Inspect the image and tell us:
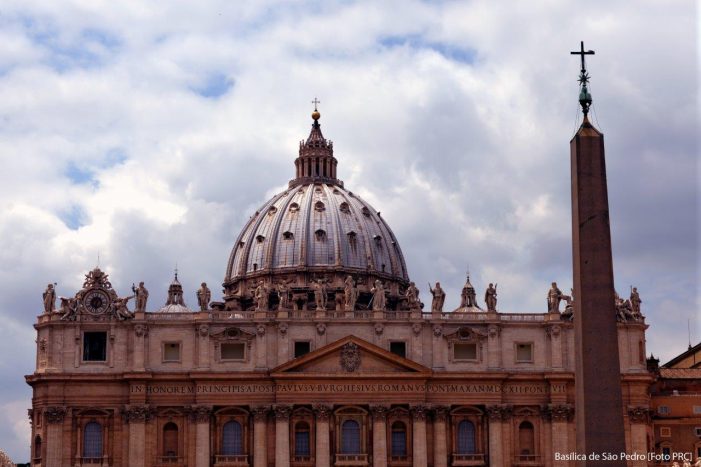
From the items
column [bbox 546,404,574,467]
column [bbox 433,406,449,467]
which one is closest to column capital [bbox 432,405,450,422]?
column [bbox 433,406,449,467]

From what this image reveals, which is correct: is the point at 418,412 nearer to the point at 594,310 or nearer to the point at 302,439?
the point at 302,439

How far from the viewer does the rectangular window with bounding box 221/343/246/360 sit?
9919 centimetres

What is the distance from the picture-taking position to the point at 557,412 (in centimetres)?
9919

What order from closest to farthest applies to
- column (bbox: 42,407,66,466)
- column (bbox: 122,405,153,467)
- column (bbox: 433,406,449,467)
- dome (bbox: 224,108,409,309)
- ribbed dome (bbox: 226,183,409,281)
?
1. column (bbox: 42,407,66,466)
2. column (bbox: 122,405,153,467)
3. column (bbox: 433,406,449,467)
4. dome (bbox: 224,108,409,309)
5. ribbed dome (bbox: 226,183,409,281)

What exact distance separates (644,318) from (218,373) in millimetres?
29080

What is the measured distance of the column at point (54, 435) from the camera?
317ft

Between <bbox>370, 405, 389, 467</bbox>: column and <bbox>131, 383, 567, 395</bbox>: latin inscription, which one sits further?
<bbox>131, 383, 567, 395</bbox>: latin inscription

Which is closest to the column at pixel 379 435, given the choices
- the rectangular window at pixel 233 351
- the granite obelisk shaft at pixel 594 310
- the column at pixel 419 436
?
the column at pixel 419 436

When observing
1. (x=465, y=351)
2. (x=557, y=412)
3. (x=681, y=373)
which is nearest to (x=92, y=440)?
(x=465, y=351)

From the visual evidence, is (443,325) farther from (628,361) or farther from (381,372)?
(628,361)

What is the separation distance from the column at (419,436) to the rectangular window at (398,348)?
3.67 metres

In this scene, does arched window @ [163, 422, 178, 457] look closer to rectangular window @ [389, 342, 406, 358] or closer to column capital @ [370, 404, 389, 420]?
column capital @ [370, 404, 389, 420]

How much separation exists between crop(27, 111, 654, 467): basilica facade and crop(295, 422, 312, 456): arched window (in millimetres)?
105

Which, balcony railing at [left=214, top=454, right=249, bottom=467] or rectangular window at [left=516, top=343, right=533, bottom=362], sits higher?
rectangular window at [left=516, top=343, right=533, bottom=362]
